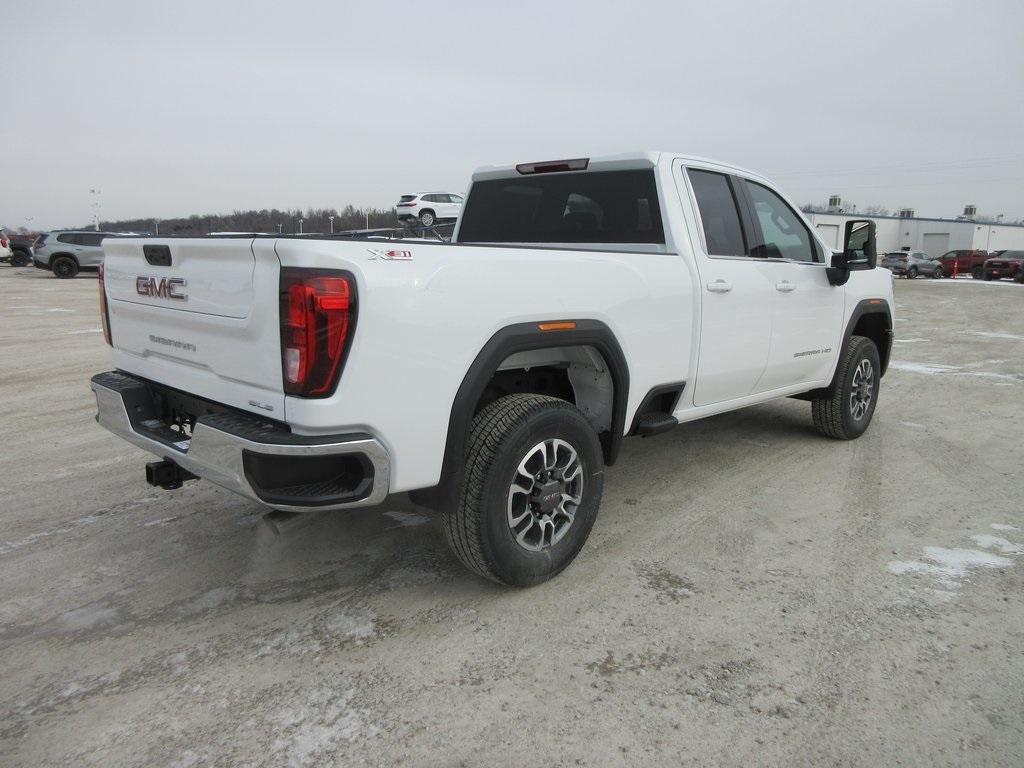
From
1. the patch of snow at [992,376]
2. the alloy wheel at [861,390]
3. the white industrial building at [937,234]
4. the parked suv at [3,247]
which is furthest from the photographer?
the white industrial building at [937,234]

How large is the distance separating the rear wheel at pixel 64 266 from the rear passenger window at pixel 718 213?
2542 cm

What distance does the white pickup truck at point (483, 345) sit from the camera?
2416 millimetres

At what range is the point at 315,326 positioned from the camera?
7.66 feet

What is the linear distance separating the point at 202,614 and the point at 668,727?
191 cm

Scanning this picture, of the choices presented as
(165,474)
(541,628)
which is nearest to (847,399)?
(541,628)

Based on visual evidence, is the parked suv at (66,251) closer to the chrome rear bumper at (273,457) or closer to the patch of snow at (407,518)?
the patch of snow at (407,518)

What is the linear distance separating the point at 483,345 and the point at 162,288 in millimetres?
1356

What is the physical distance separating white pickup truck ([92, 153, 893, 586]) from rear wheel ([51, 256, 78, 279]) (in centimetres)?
2426

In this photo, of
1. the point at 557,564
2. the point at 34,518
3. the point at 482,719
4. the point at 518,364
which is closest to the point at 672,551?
the point at 557,564

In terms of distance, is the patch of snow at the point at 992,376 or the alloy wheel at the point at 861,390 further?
the patch of snow at the point at 992,376

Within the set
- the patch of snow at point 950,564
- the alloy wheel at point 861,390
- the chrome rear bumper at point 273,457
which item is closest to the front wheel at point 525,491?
the chrome rear bumper at point 273,457

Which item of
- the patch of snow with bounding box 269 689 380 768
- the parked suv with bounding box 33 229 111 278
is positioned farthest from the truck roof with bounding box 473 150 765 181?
the parked suv with bounding box 33 229 111 278

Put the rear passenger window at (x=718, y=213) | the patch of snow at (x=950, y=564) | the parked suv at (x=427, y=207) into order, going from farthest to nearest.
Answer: the parked suv at (x=427, y=207)
the rear passenger window at (x=718, y=213)
the patch of snow at (x=950, y=564)

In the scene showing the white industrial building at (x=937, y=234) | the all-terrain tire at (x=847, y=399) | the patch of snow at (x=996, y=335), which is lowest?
the patch of snow at (x=996, y=335)
